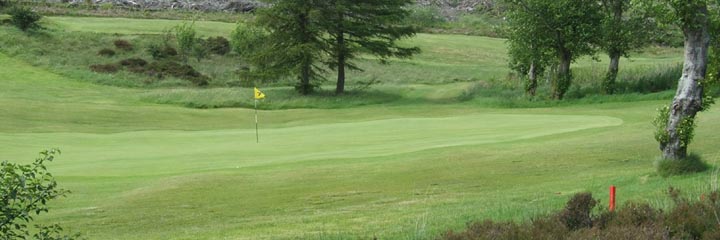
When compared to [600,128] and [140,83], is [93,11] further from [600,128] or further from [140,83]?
[600,128]

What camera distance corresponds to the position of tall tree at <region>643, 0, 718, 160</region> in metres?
14.4

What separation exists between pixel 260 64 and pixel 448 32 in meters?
41.1

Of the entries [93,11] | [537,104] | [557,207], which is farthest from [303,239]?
[93,11]

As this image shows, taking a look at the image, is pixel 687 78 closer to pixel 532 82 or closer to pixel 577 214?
pixel 577 214

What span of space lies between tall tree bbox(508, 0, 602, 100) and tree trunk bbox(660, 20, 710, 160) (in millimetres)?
22937

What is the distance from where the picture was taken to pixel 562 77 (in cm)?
4006

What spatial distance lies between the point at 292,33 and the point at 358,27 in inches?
153

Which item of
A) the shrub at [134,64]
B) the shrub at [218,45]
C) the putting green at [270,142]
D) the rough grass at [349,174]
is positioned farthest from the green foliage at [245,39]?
the putting green at [270,142]

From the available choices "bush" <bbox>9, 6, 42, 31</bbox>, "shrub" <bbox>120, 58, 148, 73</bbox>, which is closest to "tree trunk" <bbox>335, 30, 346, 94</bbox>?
"shrub" <bbox>120, 58, 148, 73</bbox>

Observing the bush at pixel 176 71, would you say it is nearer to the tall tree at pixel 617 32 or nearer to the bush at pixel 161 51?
the bush at pixel 161 51

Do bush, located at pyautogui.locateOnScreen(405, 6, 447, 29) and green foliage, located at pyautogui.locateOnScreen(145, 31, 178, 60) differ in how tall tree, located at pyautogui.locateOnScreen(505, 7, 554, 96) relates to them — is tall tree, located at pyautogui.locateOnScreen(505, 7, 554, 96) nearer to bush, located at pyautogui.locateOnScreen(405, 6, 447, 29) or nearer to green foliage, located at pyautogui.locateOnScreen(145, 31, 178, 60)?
green foliage, located at pyautogui.locateOnScreen(145, 31, 178, 60)

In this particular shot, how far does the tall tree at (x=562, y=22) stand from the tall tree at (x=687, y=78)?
75.2ft

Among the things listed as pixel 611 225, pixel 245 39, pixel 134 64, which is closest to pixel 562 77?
pixel 245 39

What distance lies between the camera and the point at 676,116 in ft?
49.1
